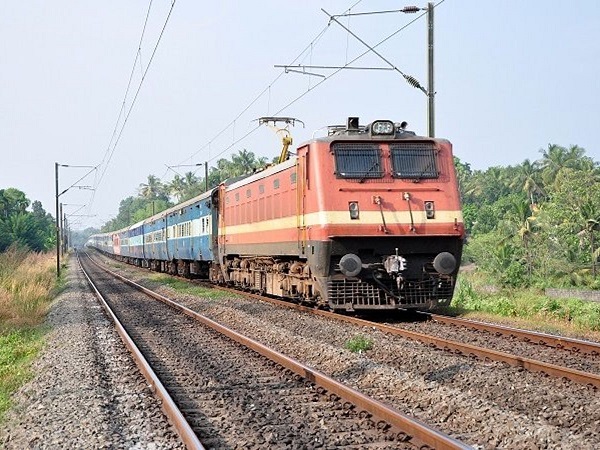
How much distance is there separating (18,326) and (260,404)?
491 inches

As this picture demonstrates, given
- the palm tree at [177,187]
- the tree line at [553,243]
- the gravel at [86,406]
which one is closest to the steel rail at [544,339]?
the gravel at [86,406]

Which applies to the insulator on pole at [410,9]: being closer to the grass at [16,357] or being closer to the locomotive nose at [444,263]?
→ the locomotive nose at [444,263]

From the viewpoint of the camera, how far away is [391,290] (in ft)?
46.6

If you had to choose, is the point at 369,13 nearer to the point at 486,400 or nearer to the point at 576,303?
the point at 576,303

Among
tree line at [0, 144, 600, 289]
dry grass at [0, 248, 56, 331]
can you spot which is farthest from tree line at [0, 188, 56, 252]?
dry grass at [0, 248, 56, 331]

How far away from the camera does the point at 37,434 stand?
678 centimetres

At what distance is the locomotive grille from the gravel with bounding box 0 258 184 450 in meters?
4.13

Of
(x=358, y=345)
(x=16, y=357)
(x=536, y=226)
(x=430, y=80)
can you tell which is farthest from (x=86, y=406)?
(x=536, y=226)

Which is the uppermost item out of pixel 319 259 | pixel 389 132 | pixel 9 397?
pixel 389 132

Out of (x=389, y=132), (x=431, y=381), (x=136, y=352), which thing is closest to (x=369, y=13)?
(x=389, y=132)

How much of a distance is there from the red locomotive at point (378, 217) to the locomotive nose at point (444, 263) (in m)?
0.02

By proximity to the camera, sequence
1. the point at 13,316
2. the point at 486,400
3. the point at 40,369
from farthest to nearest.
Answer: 1. the point at 13,316
2. the point at 40,369
3. the point at 486,400

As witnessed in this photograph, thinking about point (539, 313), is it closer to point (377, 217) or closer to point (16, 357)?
point (377, 217)

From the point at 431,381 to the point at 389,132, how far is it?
727 cm
